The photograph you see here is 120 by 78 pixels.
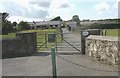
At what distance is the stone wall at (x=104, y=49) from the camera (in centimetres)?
1095

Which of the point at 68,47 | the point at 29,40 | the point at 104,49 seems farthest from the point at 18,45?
the point at 104,49

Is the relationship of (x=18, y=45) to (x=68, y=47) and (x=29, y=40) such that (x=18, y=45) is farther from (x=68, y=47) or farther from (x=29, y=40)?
(x=68, y=47)

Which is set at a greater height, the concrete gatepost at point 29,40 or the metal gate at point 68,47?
the concrete gatepost at point 29,40

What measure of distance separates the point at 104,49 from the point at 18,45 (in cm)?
554

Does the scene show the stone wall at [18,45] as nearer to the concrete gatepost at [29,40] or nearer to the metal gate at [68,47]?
the concrete gatepost at [29,40]

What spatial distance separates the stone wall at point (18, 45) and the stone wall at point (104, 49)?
11.9ft

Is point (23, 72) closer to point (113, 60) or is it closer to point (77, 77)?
point (77, 77)

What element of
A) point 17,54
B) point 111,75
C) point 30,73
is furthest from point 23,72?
point 17,54

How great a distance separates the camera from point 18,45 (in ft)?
51.1

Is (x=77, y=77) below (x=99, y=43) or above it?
below

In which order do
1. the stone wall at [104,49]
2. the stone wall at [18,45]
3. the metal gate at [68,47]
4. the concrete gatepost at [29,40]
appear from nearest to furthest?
the stone wall at [104,49] < the stone wall at [18,45] < the concrete gatepost at [29,40] < the metal gate at [68,47]

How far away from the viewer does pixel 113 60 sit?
11062mm

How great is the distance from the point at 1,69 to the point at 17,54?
4.41 meters

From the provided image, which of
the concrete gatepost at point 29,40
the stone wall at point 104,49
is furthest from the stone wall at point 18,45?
the stone wall at point 104,49
